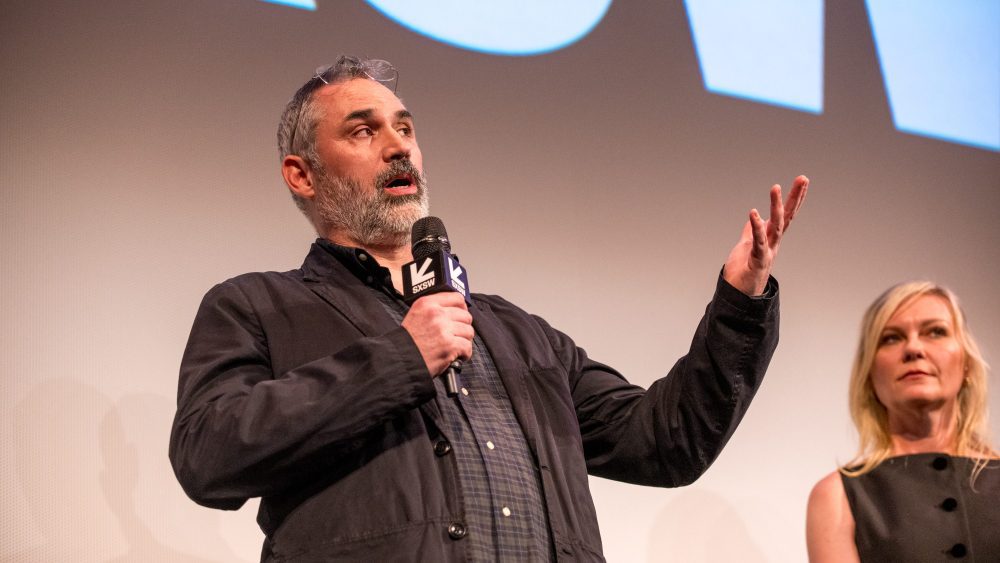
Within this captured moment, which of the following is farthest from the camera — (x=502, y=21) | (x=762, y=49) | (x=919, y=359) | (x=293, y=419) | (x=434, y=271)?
(x=762, y=49)

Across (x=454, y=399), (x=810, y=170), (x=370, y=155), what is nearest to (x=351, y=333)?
(x=454, y=399)

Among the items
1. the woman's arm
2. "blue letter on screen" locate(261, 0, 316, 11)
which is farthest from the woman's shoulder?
"blue letter on screen" locate(261, 0, 316, 11)

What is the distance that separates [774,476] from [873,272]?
0.78 meters

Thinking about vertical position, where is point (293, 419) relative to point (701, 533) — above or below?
above

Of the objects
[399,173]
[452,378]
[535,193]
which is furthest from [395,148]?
[535,193]

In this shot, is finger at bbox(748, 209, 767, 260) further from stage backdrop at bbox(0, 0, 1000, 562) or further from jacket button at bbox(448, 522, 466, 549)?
stage backdrop at bbox(0, 0, 1000, 562)

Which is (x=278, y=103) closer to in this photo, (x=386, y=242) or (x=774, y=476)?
(x=386, y=242)

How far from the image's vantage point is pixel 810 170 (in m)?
3.21

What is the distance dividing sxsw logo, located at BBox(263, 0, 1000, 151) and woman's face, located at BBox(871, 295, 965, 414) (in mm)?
925

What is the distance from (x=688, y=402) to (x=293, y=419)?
668mm

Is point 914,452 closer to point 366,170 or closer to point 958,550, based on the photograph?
point 958,550

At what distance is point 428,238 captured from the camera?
1.57 m

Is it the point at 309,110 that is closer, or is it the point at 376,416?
the point at 376,416

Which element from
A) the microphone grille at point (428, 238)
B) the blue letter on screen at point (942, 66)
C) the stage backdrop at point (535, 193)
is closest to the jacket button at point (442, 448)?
the microphone grille at point (428, 238)
